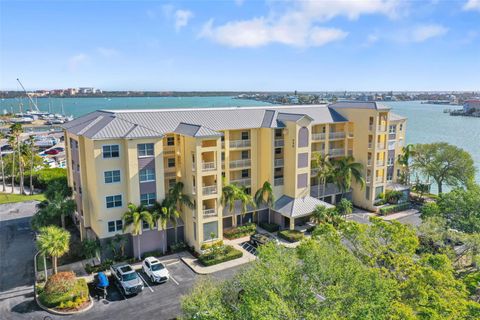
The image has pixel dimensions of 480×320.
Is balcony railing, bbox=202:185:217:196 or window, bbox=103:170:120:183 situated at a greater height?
window, bbox=103:170:120:183

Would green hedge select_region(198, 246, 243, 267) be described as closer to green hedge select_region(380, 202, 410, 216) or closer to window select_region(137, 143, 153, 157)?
window select_region(137, 143, 153, 157)

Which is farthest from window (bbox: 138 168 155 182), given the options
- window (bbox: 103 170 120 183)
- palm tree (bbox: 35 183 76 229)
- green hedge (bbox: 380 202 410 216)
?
green hedge (bbox: 380 202 410 216)

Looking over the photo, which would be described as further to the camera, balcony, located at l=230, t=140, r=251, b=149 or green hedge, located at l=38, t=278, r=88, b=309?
balcony, located at l=230, t=140, r=251, b=149

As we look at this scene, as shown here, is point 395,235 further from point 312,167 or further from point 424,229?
point 312,167

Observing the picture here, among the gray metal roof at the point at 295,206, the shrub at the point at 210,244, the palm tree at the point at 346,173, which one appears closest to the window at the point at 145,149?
the shrub at the point at 210,244

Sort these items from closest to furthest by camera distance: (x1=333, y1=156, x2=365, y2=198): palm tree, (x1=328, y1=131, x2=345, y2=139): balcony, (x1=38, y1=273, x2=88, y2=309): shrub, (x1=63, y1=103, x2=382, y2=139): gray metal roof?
(x1=38, y1=273, x2=88, y2=309): shrub, (x1=63, y1=103, x2=382, y2=139): gray metal roof, (x1=333, y1=156, x2=365, y2=198): palm tree, (x1=328, y1=131, x2=345, y2=139): balcony

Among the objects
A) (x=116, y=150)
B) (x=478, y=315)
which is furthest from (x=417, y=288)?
(x=116, y=150)

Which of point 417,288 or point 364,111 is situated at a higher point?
point 364,111

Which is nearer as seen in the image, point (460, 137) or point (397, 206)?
point (397, 206)
